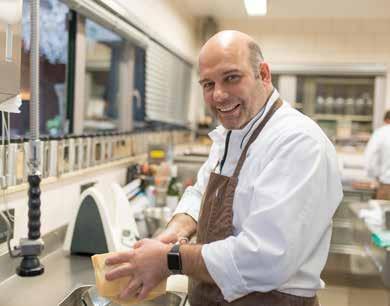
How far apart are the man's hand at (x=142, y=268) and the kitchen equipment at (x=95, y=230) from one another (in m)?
0.74

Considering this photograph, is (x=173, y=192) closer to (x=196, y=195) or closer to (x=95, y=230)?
(x=95, y=230)

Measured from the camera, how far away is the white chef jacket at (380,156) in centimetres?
482

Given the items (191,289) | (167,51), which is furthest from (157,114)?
(191,289)

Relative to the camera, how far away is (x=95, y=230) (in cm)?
195

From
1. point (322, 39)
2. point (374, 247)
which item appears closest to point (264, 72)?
point (374, 247)

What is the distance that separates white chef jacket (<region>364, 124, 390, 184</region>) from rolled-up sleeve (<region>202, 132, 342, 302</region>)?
13.1ft

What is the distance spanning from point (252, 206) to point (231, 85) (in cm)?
33

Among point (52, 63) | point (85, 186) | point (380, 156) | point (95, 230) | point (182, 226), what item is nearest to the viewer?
point (182, 226)

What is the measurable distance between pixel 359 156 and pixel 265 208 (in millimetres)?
5214

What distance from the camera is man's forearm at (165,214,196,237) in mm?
1445

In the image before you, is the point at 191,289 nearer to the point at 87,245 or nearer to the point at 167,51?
the point at 87,245

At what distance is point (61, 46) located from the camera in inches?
114

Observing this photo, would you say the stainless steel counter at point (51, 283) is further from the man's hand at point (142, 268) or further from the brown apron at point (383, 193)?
the brown apron at point (383, 193)

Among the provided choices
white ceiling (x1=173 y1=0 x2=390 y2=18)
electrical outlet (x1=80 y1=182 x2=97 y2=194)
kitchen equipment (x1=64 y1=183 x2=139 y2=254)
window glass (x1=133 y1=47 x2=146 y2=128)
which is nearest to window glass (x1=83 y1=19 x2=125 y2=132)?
window glass (x1=133 y1=47 x2=146 y2=128)
